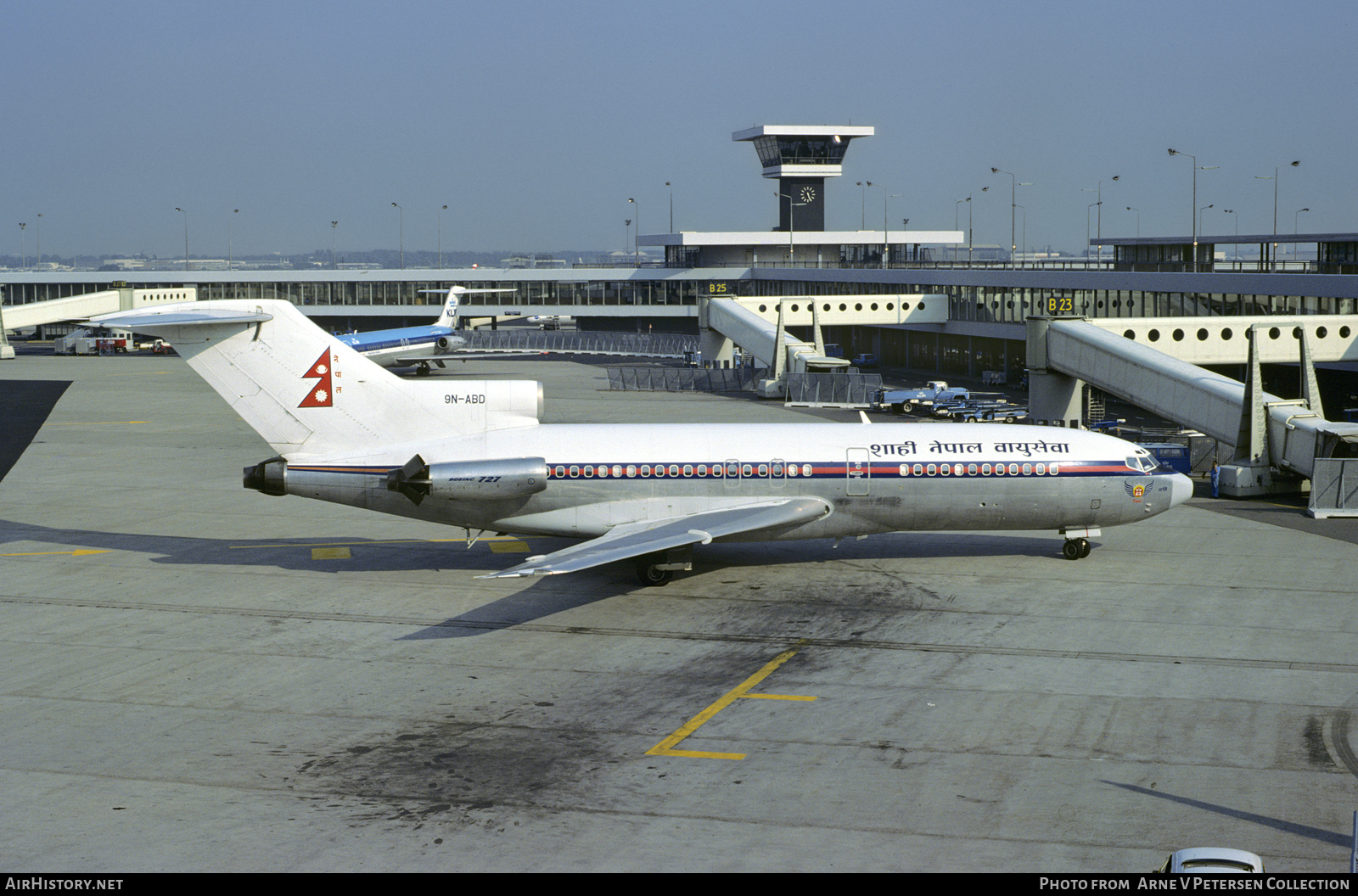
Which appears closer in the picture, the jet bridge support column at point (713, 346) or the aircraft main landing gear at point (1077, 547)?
the aircraft main landing gear at point (1077, 547)

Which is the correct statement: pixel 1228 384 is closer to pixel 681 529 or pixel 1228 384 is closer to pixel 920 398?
pixel 920 398

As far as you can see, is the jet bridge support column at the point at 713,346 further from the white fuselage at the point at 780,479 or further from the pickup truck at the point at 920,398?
the white fuselage at the point at 780,479

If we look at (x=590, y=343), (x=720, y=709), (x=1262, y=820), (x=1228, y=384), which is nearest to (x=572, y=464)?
(x=720, y=709)

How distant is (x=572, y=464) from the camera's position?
30781 millimetres

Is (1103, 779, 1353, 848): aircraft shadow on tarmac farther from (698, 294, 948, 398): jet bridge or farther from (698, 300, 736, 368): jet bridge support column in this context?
(698, 300, 736, 368): jet bridge support column

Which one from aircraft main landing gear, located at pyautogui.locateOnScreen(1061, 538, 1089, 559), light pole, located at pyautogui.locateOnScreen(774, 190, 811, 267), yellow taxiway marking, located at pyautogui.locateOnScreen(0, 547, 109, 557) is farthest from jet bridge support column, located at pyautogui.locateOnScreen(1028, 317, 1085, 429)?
light pole, located at pyautogui.locateOnScreen(774, 190, 811, 267)

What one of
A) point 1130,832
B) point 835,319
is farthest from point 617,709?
point 835,319

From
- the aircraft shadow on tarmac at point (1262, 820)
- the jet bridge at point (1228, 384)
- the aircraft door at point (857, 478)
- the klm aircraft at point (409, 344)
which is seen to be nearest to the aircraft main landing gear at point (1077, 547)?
the aircraft door at point (857, 478)

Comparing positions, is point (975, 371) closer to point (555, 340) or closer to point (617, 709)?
point (555, 340)

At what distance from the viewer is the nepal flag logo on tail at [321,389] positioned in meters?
31.1

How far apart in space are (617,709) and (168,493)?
1143 inches

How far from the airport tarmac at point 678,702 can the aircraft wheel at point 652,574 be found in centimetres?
39

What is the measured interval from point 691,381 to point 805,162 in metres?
65.5

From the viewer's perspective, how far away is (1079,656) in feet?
80.1
